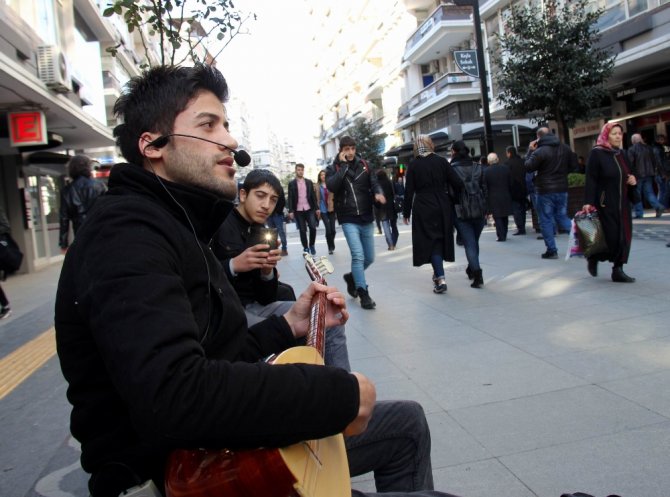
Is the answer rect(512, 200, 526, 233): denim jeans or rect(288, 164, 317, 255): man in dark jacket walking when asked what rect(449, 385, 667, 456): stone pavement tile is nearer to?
rect(288, 164, 317, 255): man in dark jacket walking

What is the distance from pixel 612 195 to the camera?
6.25 meters

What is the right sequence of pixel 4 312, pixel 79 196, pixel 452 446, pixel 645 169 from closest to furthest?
pixel 452 446
pixel 4 312
pixel 79 196
pixel 645 169

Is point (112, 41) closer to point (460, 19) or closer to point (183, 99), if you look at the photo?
point (460, 19)

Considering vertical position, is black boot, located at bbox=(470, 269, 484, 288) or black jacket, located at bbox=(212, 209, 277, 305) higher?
black jacket, located at bbox=(212, 209, 277, 305)

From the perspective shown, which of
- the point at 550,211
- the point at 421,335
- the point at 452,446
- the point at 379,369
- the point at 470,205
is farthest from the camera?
the point at 550,211

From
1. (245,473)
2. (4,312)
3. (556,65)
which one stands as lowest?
(4,312)

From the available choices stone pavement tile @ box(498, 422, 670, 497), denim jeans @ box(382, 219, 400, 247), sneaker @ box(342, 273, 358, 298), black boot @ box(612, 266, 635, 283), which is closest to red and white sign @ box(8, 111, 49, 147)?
denim jeans @ box(382, 219, 400, 247)

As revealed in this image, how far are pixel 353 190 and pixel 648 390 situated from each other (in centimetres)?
398

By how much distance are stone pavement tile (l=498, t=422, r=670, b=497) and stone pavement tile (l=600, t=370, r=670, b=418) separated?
25 cm

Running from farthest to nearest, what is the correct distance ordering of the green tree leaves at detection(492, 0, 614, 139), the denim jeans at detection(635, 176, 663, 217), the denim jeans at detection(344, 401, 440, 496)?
the green tree leaves at detection(492, 0, 614, 139)
the denim jeans at detection(635, 176, 663, 217)
the denim jeans at detection(344, 401, 440, 496)

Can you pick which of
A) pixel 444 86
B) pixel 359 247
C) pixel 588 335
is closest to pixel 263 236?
pixel 588 335

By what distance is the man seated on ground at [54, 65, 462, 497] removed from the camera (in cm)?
105

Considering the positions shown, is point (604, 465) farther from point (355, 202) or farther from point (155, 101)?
point (355, 202)

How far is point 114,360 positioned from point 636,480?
2.20 metres
